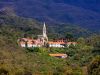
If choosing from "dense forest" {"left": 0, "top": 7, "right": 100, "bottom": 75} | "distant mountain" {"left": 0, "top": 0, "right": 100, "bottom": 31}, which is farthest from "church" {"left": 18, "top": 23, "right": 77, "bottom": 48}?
"distant mountain" {"left": 0, "top": 0, "right": 100, "bottom": 31}

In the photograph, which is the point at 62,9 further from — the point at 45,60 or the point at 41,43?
the point at 45,60

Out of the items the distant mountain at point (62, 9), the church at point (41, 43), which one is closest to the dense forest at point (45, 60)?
the church at point (41, 43)

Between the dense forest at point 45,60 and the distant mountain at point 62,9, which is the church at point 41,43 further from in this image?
the distant mountain at point 62,9

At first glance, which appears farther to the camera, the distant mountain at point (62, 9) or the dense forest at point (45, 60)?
the distant mountain at point (62, 9)

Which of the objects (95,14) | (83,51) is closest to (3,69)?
(83,51)

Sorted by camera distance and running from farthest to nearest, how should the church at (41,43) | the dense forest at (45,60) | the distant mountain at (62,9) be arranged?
the distant mountain at (62,9) → the church at (41,43) → the dense forest at (45,60)

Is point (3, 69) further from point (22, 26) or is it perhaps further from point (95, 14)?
point (95, 14)

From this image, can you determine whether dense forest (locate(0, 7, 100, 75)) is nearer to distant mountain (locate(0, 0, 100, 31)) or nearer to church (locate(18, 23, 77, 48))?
church (locate(18, 23, 77, 48))

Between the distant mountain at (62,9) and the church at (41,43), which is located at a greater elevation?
the distant mountain at (62,9)
